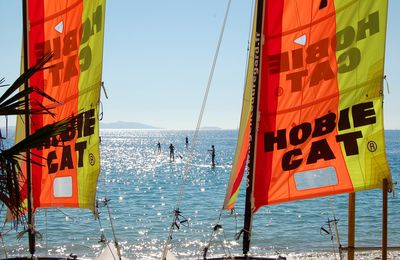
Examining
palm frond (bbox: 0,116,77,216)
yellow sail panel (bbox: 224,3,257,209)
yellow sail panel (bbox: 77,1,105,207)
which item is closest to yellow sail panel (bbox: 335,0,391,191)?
yellow sail panel (bbox: 224,3,257,209)

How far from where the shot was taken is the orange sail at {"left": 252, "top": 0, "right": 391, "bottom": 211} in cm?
1043

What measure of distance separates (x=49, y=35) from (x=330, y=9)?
20.5ft

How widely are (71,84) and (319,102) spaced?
18.3ft

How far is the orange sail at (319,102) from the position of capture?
34.2ft

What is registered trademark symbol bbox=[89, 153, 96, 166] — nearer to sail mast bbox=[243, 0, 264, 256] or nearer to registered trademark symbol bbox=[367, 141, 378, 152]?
sail mast bbox=[243, 0, 264, 256]

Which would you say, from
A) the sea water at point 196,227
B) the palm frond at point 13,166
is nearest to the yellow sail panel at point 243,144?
the sea water at point 196,227

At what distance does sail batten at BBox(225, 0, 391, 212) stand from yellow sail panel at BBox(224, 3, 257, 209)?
0.57 m

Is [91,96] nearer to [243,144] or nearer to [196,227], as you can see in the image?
[243,144]

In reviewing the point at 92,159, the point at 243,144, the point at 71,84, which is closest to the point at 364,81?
the point at 243,144

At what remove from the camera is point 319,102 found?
10703 millimetres

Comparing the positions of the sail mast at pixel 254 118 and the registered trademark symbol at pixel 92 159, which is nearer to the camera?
the sail mast at pixel 254 118

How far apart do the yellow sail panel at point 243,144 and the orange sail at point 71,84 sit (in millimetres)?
3141

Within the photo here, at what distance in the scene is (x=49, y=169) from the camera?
12383 mm

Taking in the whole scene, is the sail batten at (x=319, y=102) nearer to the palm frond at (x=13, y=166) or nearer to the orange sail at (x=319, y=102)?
the orange sail at (x=319, y=102)
